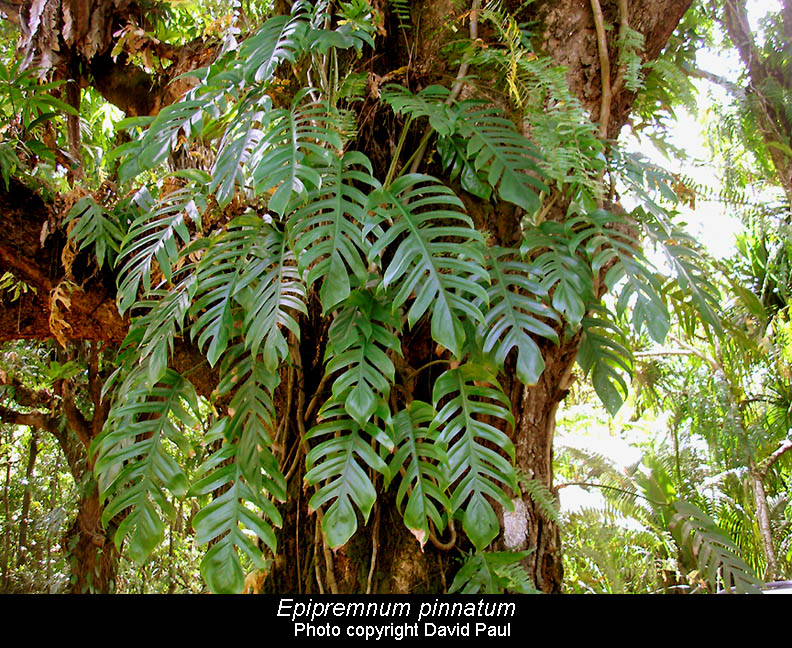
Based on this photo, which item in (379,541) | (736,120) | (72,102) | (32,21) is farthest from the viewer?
(736,120)

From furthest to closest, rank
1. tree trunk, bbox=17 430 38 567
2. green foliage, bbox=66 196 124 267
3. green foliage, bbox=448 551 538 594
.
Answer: tree trunk, bbox=17 430 38 567
green foliage, bbox=66 196 124 267
green foliage, bbox=448 551 538 594

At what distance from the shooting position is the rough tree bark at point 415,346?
4.70ft

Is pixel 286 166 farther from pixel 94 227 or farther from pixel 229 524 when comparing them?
pixel 94 227

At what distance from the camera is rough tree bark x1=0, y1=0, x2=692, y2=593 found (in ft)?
4.70

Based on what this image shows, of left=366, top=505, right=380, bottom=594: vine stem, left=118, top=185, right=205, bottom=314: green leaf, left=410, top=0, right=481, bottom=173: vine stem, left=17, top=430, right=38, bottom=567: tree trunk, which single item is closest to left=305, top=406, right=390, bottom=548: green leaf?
left=366, top=505, right=380, bottom=594: vine stem

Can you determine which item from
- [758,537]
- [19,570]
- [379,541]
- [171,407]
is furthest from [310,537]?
[19,570]

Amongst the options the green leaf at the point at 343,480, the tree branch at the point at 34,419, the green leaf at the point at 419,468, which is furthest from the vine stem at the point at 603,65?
the tree branch at the point at 34,419

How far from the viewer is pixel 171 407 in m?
1.32

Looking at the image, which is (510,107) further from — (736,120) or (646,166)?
(736,120)

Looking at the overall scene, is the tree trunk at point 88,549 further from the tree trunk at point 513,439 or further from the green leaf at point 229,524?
the green leaf at point 229,524

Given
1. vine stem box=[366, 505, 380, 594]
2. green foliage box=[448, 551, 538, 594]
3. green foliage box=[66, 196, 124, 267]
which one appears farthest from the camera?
green foliage box=[66, 196, 124, 267]

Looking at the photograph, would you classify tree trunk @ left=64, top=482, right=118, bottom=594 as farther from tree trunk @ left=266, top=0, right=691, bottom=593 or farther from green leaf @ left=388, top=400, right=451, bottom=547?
green leaf @ left=388, top=400, right=451, bottom=547
